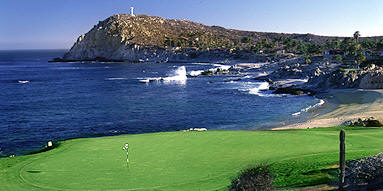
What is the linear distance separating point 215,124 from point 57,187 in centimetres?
2587

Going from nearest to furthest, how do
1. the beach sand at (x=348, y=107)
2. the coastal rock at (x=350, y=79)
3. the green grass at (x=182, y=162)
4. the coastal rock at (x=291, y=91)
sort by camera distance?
the green grass at (x=182, y=162) < the beach sand at (x=348, y=107) < the coastal rock at (x=350, y=79) < the coastal rock at (x=291, y=91)

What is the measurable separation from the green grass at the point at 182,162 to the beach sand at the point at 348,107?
13.2m

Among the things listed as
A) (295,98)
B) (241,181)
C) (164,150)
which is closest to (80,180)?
(164,150)

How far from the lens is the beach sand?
3275 cm

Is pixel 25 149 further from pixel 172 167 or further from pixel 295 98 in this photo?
pixel 295 98

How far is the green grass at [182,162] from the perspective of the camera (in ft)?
41.1

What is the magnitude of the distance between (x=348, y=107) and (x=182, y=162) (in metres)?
32.6

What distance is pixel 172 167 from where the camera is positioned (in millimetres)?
13930

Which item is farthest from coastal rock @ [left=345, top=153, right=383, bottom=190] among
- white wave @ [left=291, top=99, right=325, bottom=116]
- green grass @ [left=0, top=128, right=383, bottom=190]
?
white wave @ [left=291, top=99, right=325, bottom=116]

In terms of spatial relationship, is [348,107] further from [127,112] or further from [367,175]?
[367,175]

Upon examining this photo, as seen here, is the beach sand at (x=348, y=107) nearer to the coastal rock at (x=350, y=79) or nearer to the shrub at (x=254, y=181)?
the coastal rock at (x=350, y=79)

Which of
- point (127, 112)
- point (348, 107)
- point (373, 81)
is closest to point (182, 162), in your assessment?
point (127, 112)

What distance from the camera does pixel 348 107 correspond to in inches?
1619

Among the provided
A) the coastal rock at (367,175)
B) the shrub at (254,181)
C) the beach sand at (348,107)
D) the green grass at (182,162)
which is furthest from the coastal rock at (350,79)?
the shrub at (254,181)
